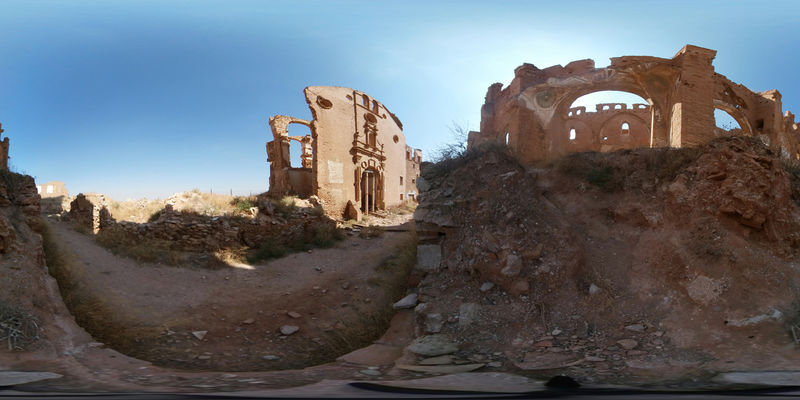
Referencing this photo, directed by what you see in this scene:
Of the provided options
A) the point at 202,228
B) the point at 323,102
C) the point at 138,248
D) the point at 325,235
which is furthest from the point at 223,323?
the point at 323,102

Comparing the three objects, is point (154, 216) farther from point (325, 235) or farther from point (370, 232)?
point (370, 232)

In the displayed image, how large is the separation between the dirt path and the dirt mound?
1782 millimetres

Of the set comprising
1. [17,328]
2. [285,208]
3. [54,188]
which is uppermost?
[54,188]

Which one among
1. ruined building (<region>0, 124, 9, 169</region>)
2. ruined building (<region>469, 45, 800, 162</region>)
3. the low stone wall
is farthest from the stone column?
ruined building (<region>0, 124, 9, 169</region>)

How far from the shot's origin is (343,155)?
1794 centimetres

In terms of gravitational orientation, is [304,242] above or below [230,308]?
above

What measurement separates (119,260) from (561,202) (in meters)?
10.6

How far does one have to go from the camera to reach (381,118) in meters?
21.1

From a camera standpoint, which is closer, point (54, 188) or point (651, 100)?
point (651, 100)

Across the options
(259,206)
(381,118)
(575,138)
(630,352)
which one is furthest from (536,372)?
(575,138)

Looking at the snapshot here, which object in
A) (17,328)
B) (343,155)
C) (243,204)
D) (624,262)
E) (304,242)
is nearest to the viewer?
(17,328)

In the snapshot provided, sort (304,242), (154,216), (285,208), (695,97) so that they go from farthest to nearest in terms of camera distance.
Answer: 1. (285,208)
2. (304,242)
3. (154,216)
4. (695,97)

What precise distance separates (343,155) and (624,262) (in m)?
14.5

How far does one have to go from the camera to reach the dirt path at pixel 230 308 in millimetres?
5426
